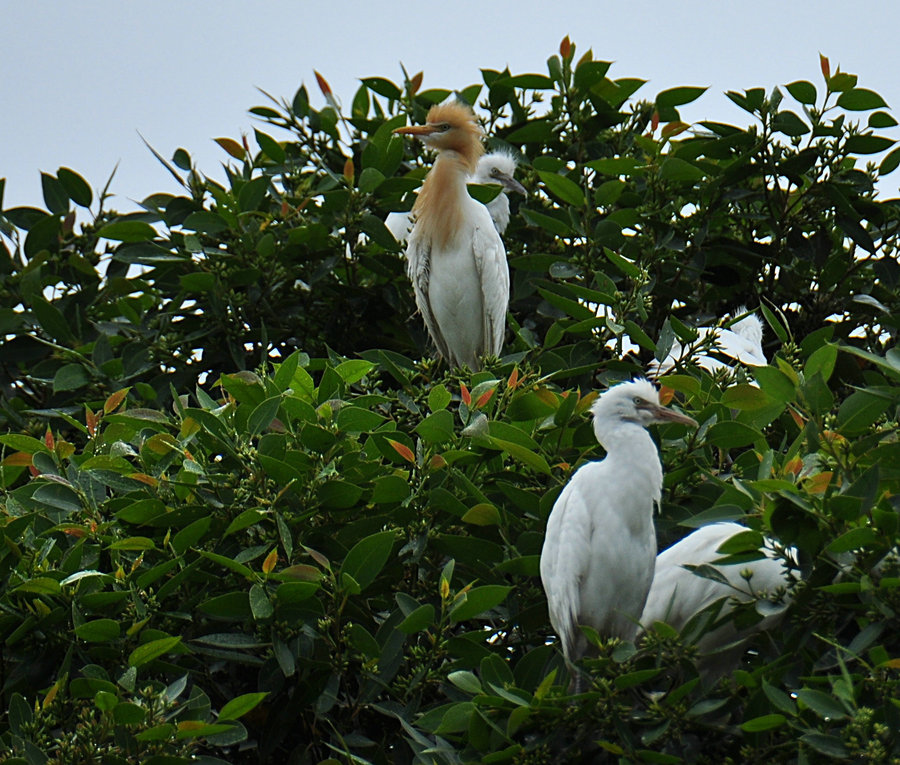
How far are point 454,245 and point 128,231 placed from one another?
1.46m

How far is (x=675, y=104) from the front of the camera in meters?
5.15

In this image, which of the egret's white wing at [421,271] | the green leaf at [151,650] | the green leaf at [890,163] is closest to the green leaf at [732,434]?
the green leaf at [151,650]

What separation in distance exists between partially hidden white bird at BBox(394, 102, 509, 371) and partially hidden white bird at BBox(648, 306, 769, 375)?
957mm

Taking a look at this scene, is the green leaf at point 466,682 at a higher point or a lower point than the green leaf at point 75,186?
lower

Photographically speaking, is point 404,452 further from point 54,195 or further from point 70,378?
point 54,195

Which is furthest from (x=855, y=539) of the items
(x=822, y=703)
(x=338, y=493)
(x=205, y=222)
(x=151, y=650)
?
(x=205, y=222)

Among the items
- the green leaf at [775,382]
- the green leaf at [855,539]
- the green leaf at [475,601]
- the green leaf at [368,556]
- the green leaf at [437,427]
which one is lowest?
the green leaf at [475,601]

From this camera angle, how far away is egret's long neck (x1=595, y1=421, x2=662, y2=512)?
134 inches

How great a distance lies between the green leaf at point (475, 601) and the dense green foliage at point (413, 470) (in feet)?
0.04

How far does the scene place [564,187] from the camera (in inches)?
173

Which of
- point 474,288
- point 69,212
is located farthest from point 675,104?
point 69,212

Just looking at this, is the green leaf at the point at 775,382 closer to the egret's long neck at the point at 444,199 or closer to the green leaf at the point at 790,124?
the green leaf at the point at 790,124

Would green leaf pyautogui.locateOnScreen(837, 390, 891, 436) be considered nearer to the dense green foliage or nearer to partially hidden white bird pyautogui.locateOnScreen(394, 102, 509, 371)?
the dense green foliage

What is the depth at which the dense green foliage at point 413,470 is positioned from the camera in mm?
2732
